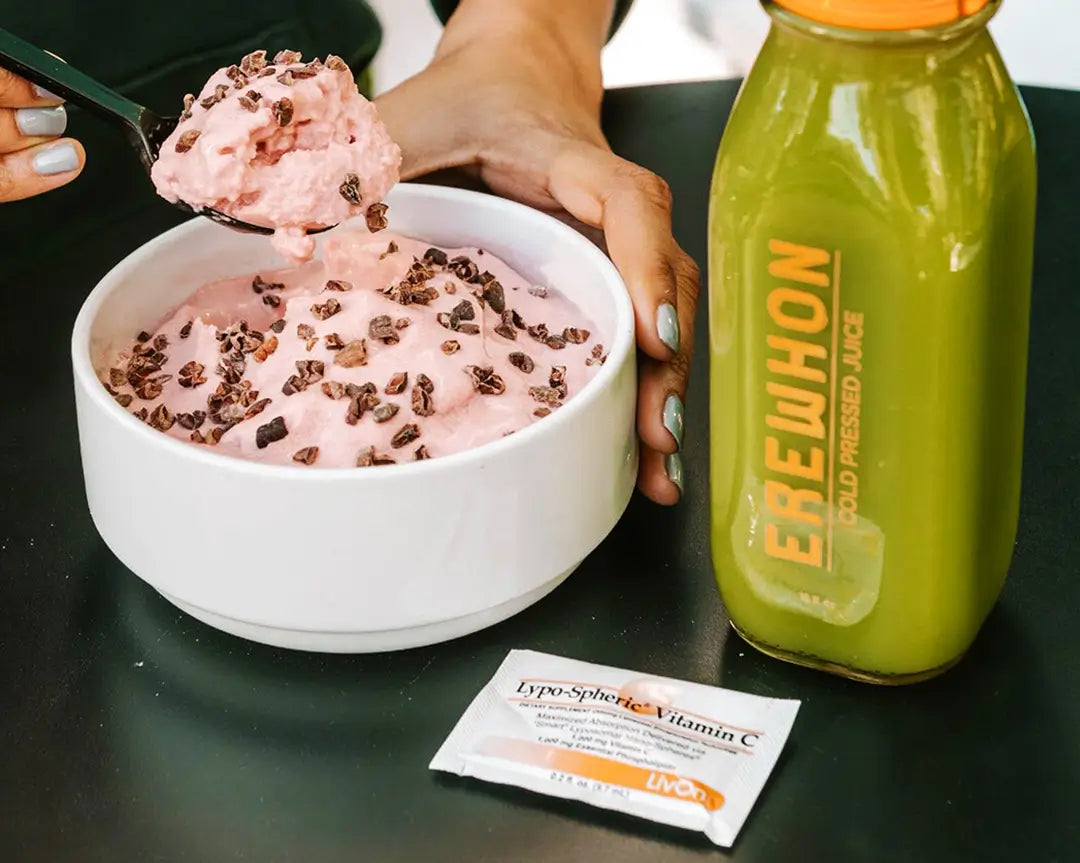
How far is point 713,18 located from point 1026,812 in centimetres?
261

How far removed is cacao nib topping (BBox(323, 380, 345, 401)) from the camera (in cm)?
82

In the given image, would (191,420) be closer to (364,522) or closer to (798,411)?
(364,522)

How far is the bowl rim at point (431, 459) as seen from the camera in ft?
2.40

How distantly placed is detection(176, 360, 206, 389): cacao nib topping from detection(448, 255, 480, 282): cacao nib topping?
0.17 meters

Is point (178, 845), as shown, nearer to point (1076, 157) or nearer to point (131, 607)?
point (131, 607)

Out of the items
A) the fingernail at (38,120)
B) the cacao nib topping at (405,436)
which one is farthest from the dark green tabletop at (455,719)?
the fingernail at (38,120)

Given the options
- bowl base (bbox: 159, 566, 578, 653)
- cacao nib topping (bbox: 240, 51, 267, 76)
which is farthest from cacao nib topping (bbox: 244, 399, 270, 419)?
cacao nib topping (bbox: 240, 51, 267, 76)

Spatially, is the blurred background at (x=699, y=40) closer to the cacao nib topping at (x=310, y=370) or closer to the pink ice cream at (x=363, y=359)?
the pink ice cream at (x=363, y=359)

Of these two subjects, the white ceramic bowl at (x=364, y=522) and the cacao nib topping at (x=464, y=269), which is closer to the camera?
the white ceramic bowl at (x=364, y=522)

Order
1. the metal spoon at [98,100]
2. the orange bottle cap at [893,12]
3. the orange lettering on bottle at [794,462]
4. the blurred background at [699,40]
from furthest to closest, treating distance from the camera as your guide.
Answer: the blurred background at [699,40] < the metal spoon at [98,100] < the orange lettering on bottle at [794,462] < the orange bottle cap at [893,12]

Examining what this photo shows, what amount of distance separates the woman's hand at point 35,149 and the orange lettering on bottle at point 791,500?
21.1 inches

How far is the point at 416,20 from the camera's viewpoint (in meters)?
3.09

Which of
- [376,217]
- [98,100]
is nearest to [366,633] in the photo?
[376,217]

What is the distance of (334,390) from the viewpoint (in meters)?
0.82
